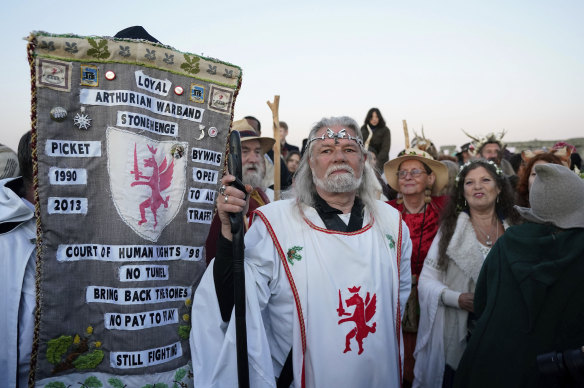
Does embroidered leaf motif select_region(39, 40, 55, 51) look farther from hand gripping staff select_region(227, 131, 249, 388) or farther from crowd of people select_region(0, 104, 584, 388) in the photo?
hand gripping staff select_region(227, 131, 249, 388)

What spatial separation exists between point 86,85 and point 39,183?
1.68 ft

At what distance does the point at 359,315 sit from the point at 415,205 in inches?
76.5

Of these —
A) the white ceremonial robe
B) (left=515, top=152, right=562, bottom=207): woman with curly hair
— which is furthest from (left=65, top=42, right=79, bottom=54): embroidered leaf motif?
(left=515, top=152, right=562, bottom=207): woman with curly hair

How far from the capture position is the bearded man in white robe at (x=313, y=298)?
6.84 ft

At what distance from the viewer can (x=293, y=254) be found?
2379 mm

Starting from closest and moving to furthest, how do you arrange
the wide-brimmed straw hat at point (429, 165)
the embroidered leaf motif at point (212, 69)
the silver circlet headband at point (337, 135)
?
the embroidered leaf motif at point (212, 69) < the silver circlet headband at point (337, 135) < the wide-brimmed straw hat at point (429, 165)

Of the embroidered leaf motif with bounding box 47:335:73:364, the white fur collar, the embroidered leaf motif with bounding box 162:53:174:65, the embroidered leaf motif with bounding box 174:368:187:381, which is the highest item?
the embroidered leaf motif with bounding box 162:53:174:65

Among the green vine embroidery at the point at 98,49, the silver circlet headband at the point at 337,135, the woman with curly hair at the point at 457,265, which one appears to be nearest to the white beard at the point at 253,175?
the silver circlet headband at the point at 337,135

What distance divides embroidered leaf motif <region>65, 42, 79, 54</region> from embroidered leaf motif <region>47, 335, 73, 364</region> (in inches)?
52.5

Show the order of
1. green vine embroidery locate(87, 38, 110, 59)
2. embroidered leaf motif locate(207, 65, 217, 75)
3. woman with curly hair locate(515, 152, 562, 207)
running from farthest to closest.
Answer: woman with curly hair locate(515, 152, 562, 207) → embroidered leaf motif locate(207, 65, 217, 75) → green vine embroidery locate(87, 38, 110, 59)

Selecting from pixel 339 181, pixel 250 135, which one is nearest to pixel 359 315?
pixel 339 181

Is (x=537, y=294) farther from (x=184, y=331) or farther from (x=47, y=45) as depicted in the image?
(x=47, y=45)

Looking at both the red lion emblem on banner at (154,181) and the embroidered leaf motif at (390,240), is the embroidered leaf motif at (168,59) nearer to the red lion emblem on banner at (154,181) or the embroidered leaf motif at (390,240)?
the red lion emblem on banner at (154,181)

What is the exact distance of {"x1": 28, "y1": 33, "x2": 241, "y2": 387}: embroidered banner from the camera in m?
1.92
